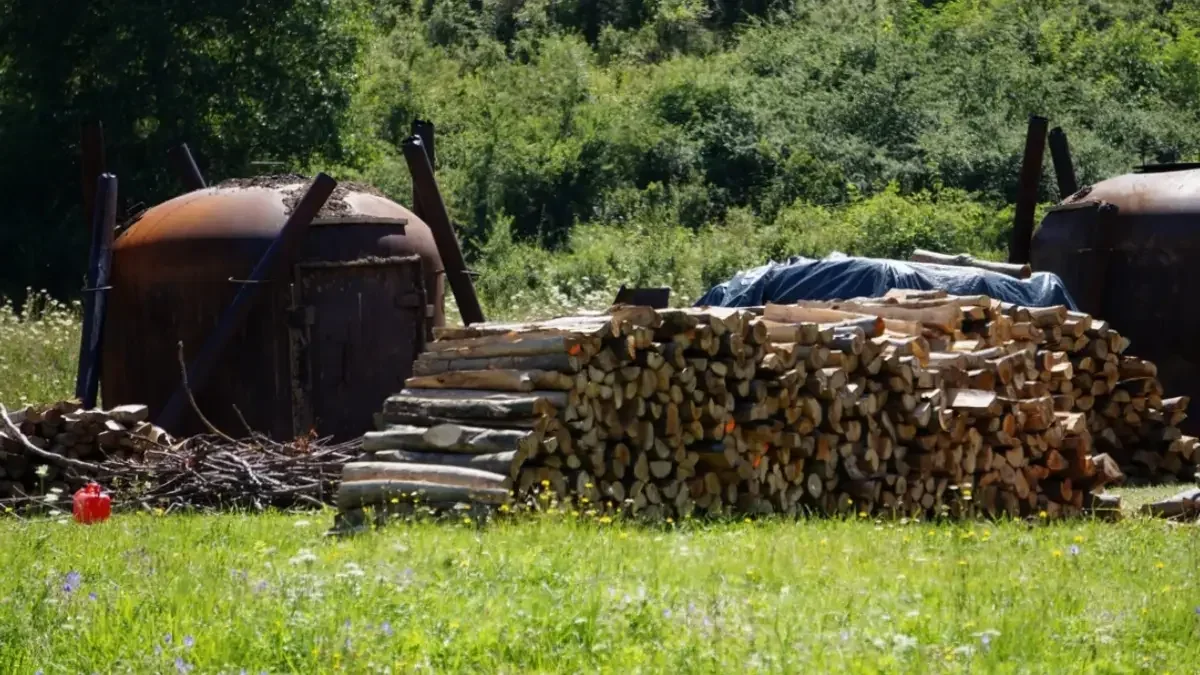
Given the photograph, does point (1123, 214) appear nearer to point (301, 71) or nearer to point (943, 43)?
point (301, 71)

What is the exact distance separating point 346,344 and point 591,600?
7681mm

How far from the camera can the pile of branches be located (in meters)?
11.5

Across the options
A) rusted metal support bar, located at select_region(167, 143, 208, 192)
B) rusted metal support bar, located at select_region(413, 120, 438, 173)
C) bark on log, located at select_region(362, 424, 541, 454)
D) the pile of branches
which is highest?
rusted metal support bar, located at select_region(413, 120, 438, 173)

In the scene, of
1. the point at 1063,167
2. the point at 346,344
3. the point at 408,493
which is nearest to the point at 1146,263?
the point at 1063,167

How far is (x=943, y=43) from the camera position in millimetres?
39031

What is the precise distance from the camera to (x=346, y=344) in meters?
13.7

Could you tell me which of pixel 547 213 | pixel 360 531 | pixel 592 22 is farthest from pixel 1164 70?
pixel 360 531

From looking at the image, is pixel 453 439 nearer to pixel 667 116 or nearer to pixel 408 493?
pixel 408 493

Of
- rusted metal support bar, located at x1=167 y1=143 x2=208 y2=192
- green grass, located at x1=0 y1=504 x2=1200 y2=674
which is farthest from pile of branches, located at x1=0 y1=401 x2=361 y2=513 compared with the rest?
rusted metal support bar, located at x1=167 y1=143 x2=208 y2=192

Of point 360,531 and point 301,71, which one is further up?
point 301,71

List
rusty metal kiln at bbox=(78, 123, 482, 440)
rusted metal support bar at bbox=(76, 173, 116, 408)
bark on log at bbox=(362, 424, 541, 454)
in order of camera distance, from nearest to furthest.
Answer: bark on log at bbox=(362, 424, 541, 454) < rusty metal kiln at bbox=(78, 123, 482, 440) < rusted metal support bar at bbox=(76, 173, 116, 408)

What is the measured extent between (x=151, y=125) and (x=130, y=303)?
619 inches

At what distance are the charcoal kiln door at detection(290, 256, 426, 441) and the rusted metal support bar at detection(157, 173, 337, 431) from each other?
0.25 metres

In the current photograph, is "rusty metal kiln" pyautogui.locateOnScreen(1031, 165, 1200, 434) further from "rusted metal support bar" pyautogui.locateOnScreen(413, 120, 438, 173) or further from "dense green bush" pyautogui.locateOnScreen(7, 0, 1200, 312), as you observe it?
"dense green bush" pyautogui.locateOnScreen(7, 0, 1200, 312)
